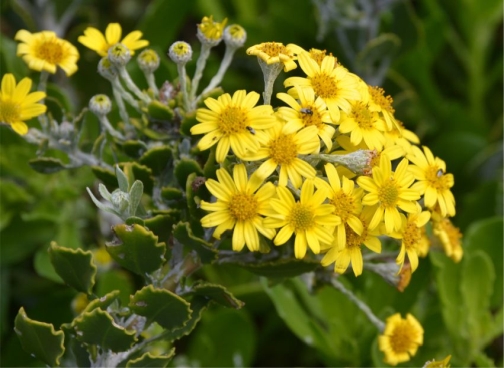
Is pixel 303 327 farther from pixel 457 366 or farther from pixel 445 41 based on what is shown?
pixel 445 41

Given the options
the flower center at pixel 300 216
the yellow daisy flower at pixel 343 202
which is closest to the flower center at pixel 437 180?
the yellow daisy flower at pixel 343 202

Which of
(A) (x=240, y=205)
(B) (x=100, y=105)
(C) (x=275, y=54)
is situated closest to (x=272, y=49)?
(C) (x=275, y=54)

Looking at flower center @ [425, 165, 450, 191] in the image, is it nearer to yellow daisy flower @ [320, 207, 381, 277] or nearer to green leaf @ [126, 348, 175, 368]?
yellow daisy flower @ [320, 207, 381, 277]

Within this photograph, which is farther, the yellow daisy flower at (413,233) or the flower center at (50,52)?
the flower center at (50,52)

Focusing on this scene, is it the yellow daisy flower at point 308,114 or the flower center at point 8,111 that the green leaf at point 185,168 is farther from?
the flower center at point 8,111

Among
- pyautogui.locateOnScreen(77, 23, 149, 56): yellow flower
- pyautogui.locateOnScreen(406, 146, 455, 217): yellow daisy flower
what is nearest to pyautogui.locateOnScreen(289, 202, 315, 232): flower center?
pyautogui.locateOnScreen(406, 146, 455, 217): yellow daisy flower

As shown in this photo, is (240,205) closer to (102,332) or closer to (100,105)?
(102,332)
